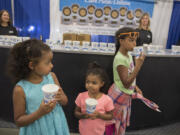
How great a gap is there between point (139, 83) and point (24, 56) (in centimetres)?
169

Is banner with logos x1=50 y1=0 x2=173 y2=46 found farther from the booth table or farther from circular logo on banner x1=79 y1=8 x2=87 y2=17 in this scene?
the booth table

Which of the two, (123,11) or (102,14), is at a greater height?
(123,11)

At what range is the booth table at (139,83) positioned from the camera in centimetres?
197

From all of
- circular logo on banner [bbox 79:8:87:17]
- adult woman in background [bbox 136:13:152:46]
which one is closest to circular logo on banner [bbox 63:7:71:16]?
circular logo on banner [bbox 79:8:87:17]

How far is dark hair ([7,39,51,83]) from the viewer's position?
1.00 m

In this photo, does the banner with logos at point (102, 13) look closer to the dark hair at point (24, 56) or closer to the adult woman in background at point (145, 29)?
the adult woman in background at point (145, 29)

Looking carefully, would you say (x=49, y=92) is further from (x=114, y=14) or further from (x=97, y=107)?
(x=114, y=14)

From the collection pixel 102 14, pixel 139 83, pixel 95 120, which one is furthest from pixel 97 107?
pixel 102 14

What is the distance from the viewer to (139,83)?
2.15 m

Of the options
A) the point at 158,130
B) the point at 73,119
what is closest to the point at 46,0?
the point at 73,119

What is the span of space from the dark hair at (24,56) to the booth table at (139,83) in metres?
0.92

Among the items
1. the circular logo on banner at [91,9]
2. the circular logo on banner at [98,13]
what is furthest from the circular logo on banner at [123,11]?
the circular logo on banner at [91,9]

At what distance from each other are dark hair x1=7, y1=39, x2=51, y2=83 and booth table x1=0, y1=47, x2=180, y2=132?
92 cm

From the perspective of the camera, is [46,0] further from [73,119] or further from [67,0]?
[73,119]
